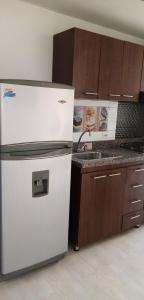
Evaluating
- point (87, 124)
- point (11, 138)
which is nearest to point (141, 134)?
point (87, 124)

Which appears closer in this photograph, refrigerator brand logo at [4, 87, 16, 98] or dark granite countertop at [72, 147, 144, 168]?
refrigerator brand logo at [4, 87, 16, 98]

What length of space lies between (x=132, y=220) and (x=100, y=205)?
626 mm

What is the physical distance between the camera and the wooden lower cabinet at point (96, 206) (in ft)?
7.84

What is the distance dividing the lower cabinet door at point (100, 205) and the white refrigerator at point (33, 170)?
26 cm

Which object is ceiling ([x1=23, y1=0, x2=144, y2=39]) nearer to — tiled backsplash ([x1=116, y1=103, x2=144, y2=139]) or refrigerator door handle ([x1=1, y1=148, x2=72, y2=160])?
tiled backsplash ([x1=116, y1=103, x2=144, y2=139])

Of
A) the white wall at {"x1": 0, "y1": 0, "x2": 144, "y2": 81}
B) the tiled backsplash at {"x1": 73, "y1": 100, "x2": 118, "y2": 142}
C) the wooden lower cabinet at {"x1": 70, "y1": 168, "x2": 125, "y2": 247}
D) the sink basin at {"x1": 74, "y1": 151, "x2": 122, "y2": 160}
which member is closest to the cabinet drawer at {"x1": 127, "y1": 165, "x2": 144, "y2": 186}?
the wooden lower cabinet at {"x1": 70, "y1": 168, "x2": 125, "y2": 247}

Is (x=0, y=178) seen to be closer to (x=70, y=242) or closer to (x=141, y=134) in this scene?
(x=70, y=242)

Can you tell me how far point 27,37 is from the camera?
2457mm

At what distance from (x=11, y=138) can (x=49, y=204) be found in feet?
2.20

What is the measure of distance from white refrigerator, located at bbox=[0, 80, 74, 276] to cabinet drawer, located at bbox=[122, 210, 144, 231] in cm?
90

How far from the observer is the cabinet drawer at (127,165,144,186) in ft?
8.94

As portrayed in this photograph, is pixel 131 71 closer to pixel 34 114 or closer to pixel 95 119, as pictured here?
pixel 95 119

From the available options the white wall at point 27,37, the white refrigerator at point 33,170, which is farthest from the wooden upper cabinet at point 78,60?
the white refrigerator at point 33,170

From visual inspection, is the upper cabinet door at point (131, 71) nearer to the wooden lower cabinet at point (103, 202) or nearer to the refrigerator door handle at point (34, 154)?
the wooden lower cabinet at point (103, 202)
